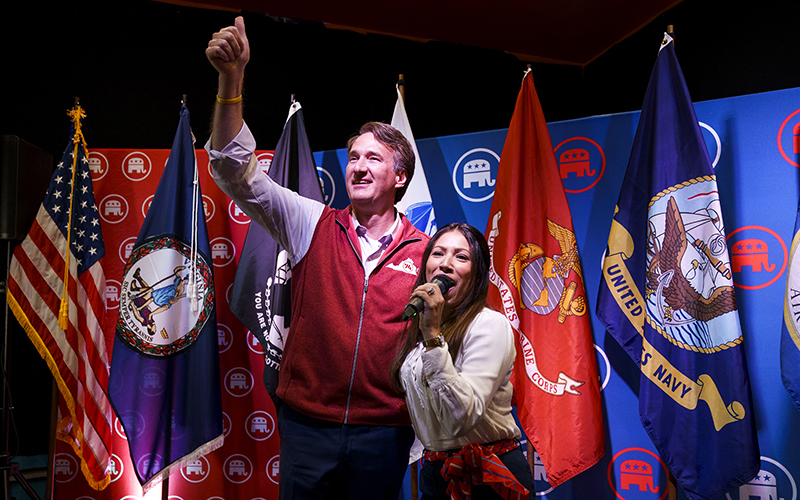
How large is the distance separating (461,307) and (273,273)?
1444mm

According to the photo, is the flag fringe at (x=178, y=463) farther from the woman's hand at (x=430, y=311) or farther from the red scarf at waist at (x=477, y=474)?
the woman's hand at (x=430, y=311)

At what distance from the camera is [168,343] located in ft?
9.09

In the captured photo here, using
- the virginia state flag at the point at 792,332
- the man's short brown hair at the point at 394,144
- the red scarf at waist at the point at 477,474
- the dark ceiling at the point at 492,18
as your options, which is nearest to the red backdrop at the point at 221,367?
the man's short brown hair at the point at 394,144

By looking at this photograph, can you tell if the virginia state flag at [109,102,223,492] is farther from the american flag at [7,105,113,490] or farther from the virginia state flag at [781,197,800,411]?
the virginia state flag at [781,197,800,411]

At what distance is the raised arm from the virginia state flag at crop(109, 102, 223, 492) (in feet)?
4.47

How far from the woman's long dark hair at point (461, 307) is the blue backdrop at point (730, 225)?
1282 millimetres

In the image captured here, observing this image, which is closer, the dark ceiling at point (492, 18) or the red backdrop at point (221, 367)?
the red backdrop at point (221, 367)

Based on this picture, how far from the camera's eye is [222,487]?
3000mm

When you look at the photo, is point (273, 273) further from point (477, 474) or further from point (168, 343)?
point (477, 474)

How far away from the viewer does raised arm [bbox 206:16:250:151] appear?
1441 mm

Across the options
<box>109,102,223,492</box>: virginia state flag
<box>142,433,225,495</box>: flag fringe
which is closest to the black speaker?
<box>109,102,223,492</box>: virginia state flag

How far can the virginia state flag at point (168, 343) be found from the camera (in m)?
2.68

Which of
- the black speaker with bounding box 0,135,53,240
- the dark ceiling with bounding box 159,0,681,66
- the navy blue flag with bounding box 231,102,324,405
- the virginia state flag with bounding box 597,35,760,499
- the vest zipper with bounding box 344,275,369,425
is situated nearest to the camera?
the vest zipper with bounding box 344,275,369,425

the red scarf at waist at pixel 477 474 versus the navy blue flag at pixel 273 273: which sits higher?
the navy blue flag at pixel 273 273
